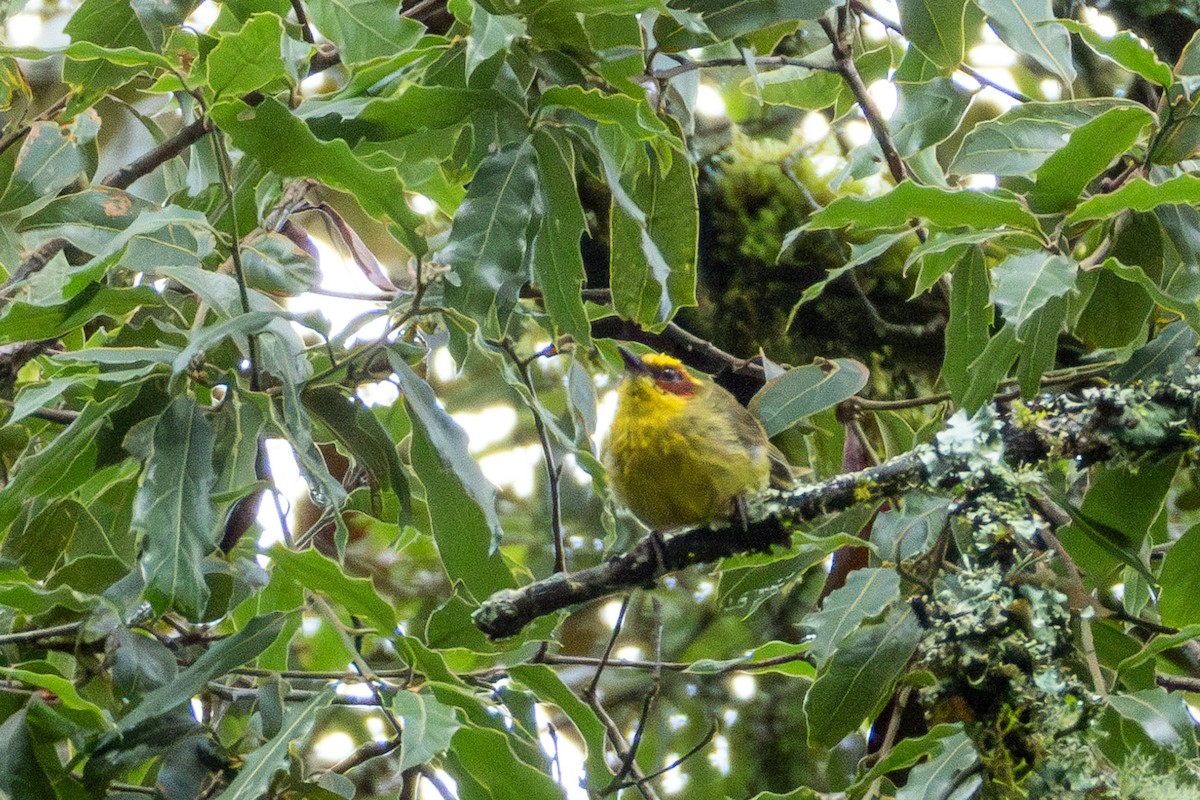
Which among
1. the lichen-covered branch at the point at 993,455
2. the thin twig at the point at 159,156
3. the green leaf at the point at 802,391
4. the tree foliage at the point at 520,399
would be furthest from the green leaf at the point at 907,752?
the thin twig at the point at 159,156

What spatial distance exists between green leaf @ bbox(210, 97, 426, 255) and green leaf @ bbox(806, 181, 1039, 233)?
616 mm

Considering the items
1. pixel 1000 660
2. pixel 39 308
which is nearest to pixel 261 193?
pixel 39 308

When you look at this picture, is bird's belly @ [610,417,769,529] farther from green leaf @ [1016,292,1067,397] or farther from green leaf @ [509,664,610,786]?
green leaf @ [1016,292,1067,397]

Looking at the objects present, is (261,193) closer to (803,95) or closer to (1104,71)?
(803,95)

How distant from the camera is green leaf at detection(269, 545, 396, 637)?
185 centimetres

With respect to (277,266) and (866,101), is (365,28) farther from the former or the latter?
(866,101)

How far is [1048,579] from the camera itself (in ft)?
5.93

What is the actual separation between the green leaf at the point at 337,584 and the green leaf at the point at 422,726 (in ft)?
0.56

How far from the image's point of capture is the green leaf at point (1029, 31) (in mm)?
2143

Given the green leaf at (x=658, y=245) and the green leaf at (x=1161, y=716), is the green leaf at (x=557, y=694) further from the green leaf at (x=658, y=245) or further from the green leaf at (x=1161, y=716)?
the green leaf at (x=1161, y=716)

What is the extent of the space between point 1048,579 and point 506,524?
8.82ft

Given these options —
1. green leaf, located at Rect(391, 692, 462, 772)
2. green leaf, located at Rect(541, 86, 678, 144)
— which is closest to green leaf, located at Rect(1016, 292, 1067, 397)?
green leaf, located at Rect(541, 86, 678, 144)

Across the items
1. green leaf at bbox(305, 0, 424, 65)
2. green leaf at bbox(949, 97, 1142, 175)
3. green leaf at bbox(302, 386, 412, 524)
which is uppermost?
green leaf at bbox(305, 0, 424, 65)

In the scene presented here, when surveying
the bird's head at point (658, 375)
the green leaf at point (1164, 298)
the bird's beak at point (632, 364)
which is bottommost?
the bird's head at point (658, 375)
